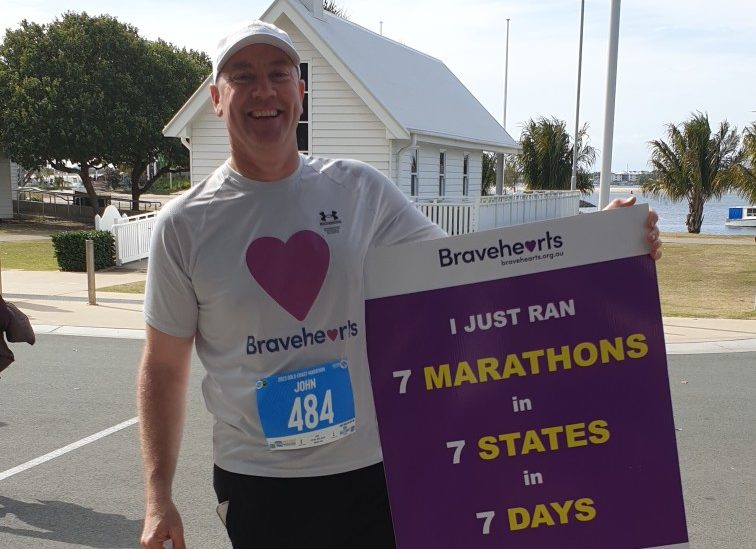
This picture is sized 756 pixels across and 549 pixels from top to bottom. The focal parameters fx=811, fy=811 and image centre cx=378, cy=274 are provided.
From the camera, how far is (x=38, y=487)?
17.7 ft

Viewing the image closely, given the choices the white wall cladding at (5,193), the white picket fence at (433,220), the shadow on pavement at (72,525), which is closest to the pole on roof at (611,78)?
the white picket fence at (433,220)

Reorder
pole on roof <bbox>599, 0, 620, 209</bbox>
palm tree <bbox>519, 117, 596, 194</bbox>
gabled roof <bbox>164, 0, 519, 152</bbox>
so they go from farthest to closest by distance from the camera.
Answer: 1. palm tree <bbox>519, 117, 596, 194</bbox>
2. gabled roof <bbox>164, 0, 519, 152</bbox>
3. pole on roof <bbox>599, 0, 620, 209</bbox>

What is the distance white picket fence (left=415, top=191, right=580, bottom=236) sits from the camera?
66.4ft

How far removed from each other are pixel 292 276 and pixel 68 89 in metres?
35.8

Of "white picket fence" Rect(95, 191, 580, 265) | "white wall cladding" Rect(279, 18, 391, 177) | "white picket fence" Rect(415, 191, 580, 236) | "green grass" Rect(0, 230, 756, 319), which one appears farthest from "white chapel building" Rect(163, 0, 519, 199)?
"green grass" Rect(0, 230, 756, 319)

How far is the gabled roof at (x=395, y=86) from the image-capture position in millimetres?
18656

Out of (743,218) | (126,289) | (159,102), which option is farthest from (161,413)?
(743,218)

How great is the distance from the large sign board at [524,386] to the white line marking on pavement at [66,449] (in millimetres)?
4345

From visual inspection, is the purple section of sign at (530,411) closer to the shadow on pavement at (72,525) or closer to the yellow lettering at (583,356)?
the yellow lettering at (583,356)

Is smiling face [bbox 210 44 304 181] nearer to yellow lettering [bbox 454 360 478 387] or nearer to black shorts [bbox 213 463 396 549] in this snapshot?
yellow lettering [bbox 454 360 478 387]

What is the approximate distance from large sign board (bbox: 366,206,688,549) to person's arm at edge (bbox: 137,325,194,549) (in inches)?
23.2

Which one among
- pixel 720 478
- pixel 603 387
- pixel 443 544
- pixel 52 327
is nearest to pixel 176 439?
pixel 443 544

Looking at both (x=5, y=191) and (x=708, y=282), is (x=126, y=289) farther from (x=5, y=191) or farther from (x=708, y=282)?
(x=5, y=191)

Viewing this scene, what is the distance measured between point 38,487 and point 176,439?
11.6 ft
